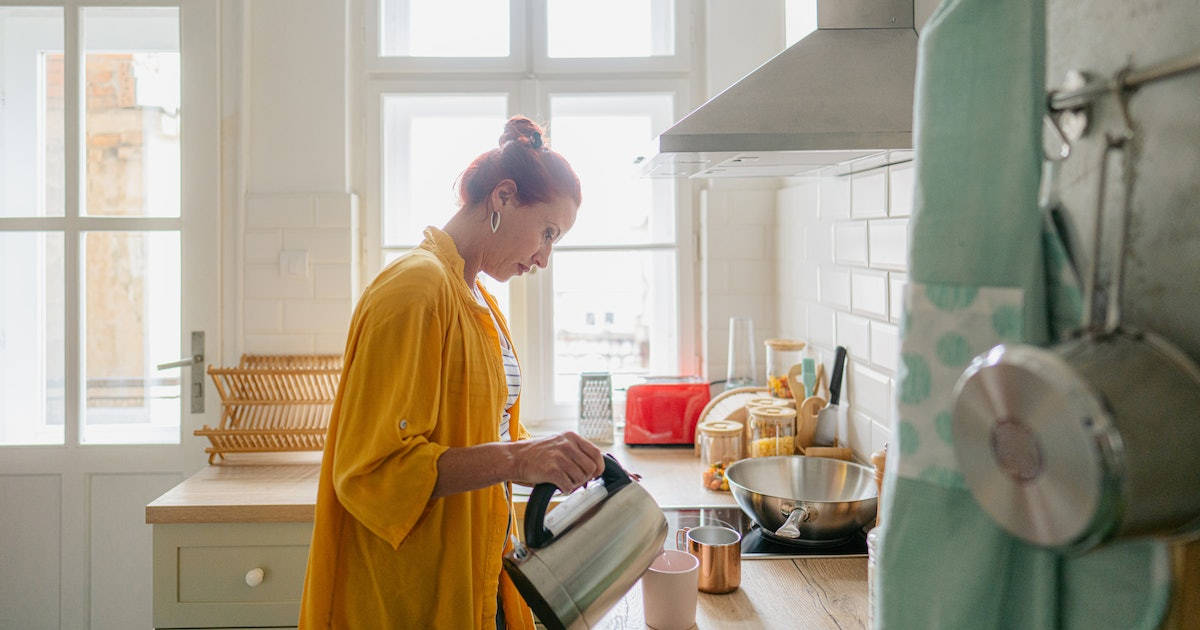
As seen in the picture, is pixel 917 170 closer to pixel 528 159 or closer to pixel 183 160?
pixel 528 159

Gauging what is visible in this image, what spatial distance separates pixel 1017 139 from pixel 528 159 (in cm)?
97

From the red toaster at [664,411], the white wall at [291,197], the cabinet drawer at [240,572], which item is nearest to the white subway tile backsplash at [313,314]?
the white wall at [291,197]

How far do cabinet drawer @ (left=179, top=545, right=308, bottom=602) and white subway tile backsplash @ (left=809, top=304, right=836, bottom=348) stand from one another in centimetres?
141

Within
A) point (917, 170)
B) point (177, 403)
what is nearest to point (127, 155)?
point (177, 403)

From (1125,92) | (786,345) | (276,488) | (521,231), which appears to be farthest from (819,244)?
(1125,92)

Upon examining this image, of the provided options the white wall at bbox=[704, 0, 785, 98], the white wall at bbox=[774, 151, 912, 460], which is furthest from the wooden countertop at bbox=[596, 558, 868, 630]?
the white wall at bbox=[704, 0, 785, 98]

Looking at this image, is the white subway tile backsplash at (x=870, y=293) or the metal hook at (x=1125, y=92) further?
the white subway tile backsplash at (x=870, y=293)

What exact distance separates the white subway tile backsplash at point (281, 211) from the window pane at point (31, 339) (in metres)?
0.61

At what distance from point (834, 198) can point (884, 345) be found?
0.48 m

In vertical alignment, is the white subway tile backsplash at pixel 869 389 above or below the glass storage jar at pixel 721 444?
above

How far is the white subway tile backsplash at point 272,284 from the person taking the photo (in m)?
2.58

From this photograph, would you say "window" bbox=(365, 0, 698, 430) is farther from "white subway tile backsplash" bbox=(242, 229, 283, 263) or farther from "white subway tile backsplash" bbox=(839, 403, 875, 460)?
"white subway tile backsplash" bbox=(839, 403, 875, 460)

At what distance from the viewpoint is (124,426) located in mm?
2645

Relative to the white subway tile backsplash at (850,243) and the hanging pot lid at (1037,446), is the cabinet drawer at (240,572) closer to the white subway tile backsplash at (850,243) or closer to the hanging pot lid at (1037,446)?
the white subway tile backsplash at (850,243)
